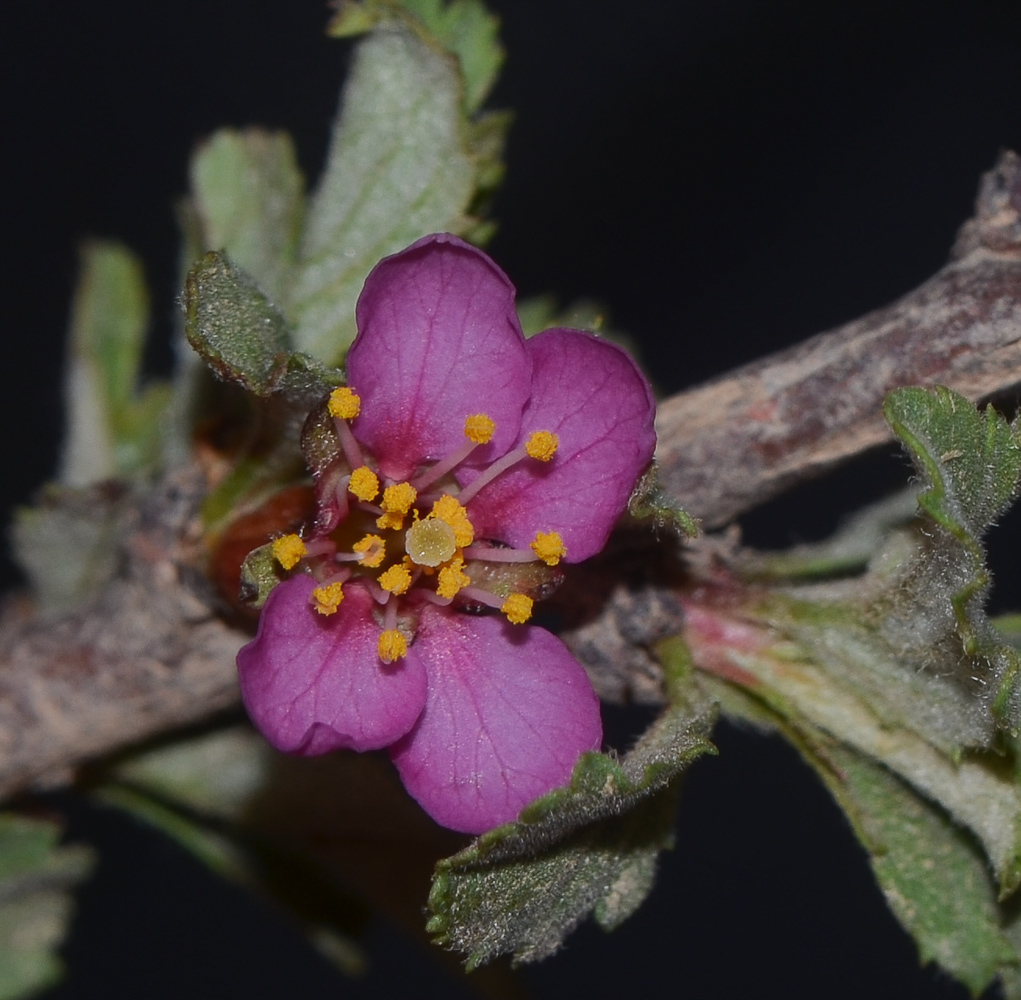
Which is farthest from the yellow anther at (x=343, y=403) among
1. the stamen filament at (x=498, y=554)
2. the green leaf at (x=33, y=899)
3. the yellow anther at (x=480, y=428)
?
the green leaf at (x=33, y=899)

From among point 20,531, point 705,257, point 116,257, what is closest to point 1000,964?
point 20,531

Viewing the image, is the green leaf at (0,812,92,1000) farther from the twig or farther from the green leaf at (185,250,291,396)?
the green leaf at (185,250,291,396)

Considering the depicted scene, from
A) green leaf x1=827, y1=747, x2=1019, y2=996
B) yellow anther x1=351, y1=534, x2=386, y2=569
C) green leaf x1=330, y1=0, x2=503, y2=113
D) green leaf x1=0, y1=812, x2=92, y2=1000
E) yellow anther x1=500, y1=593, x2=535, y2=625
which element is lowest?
green leaf x1=0, y1=812, x2=92, y2=1000

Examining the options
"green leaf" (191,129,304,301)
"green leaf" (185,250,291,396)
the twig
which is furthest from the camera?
"green leaf" (191,129,304,301)

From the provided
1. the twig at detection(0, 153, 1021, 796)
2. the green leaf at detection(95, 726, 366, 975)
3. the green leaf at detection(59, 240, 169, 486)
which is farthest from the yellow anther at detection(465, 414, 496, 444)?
the green leaf at detection(59, 240, 169, 486)

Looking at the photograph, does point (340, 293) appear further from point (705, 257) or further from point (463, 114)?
point (705, 257)

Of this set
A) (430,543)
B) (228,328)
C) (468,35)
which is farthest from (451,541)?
(468,35)
